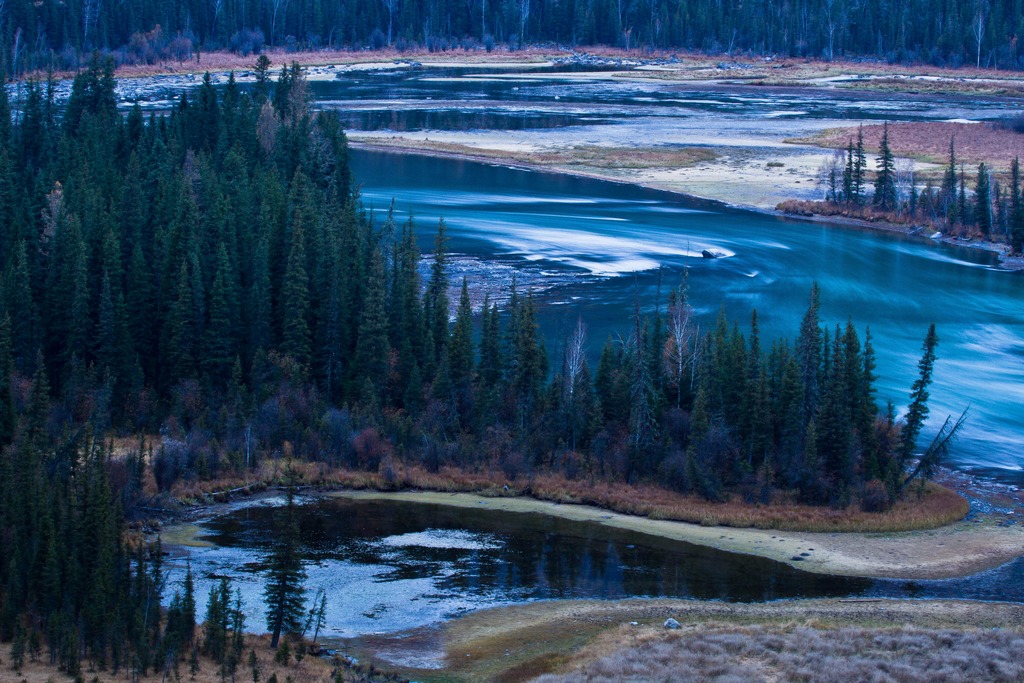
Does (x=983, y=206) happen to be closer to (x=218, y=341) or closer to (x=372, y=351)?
(x=372, y=351)

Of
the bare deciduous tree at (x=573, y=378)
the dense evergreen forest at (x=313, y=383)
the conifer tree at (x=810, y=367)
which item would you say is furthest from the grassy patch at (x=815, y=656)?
the bare deciduous tree at (x=573, y=378)

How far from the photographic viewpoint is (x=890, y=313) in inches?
3068

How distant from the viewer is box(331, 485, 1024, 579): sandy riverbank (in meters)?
42.9

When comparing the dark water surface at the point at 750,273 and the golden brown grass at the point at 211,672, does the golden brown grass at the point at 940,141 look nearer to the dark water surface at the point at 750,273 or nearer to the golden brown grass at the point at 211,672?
the dark water surface at the point at 750,273

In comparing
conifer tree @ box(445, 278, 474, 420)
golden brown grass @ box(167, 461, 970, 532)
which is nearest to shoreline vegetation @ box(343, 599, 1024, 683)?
golden brown grass @ box(167, 461, 970, 532)

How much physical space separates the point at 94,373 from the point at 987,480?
39261 mm

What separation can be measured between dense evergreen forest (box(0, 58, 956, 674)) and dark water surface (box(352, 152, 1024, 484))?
18.7 ft

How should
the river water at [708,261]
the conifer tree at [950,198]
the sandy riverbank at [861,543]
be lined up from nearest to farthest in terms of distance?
the sandy riverbank at [861,543], the river water at [708,261], the conifer tree at [950,198]

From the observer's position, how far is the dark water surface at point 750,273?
64688 millimetres

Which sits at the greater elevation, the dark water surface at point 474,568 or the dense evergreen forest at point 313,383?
the dense evergreen forest at point 313,383

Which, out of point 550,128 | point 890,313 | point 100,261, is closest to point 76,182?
point 100,261

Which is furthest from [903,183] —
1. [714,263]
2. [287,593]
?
[287,593]

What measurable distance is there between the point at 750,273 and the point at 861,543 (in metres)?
42.5

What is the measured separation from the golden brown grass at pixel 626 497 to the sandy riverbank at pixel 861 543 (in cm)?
47
